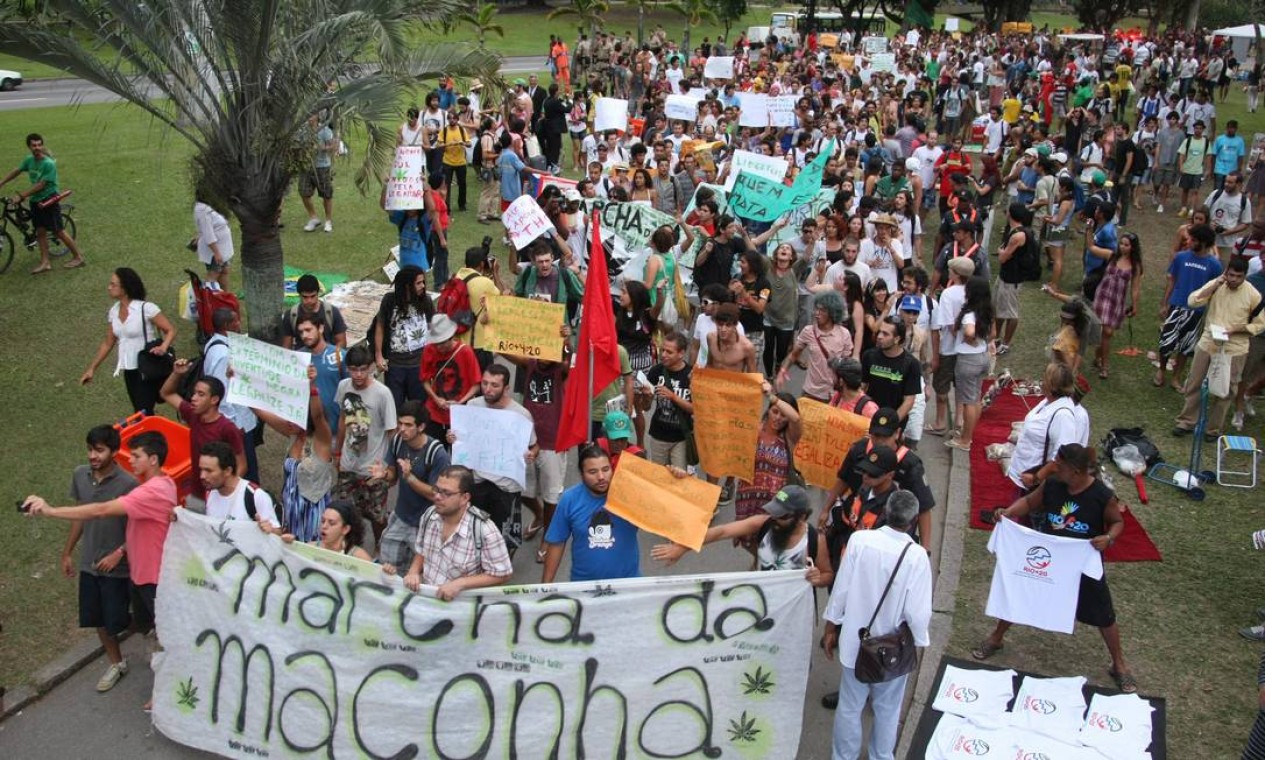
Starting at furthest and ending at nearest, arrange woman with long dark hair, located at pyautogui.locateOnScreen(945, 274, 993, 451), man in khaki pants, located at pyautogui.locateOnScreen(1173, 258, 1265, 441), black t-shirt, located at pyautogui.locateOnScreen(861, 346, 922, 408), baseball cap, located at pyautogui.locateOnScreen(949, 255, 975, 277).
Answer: man in khaki pants, located at pyautogui.locateOnScreen(1173, 258, 1265, 441)
baseball cap, located at pyautogui.locateOnScreen(949, 255, 975, 277)
woman with long dark hair, located at pyautogui.locateOnScreen(945, 274, 993, 451)
black t-shirt, located at pyautogui.locateOnScreen(861, 346, 922, 408)

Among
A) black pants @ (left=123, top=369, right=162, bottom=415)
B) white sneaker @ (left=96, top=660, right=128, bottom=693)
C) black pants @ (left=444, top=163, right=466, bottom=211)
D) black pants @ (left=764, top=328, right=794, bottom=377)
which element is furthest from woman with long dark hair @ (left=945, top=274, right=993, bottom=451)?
black pants @ (left=444, top=163, right=466, bottom=211)

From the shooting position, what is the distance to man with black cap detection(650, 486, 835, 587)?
20.0ft

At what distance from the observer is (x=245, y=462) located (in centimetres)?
760

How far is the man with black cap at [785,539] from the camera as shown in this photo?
239 inches

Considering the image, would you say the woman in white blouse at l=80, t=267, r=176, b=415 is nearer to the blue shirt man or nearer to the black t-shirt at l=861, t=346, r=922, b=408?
the blue shirt man

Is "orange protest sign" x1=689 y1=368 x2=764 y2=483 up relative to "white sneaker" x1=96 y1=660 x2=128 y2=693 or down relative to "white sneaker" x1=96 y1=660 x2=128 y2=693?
up

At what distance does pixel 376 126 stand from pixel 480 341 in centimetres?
309

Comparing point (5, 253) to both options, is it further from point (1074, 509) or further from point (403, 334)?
point (1074, 509)

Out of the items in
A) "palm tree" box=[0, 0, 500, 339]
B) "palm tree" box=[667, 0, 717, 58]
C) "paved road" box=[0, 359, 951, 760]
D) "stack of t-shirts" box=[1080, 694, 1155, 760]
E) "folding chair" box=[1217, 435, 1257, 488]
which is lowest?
"paved road" box=[0, 359, 951, 760]

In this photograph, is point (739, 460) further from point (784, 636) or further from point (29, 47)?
point (29, 47)

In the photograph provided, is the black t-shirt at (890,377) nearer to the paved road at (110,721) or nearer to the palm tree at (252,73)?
the paved road at (110,721)

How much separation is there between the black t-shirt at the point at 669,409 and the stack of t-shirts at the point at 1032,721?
2.57 metres

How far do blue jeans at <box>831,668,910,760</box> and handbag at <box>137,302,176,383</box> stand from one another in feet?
19.5

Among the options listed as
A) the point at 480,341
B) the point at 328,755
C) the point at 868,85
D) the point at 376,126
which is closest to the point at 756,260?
the point at 480,341
